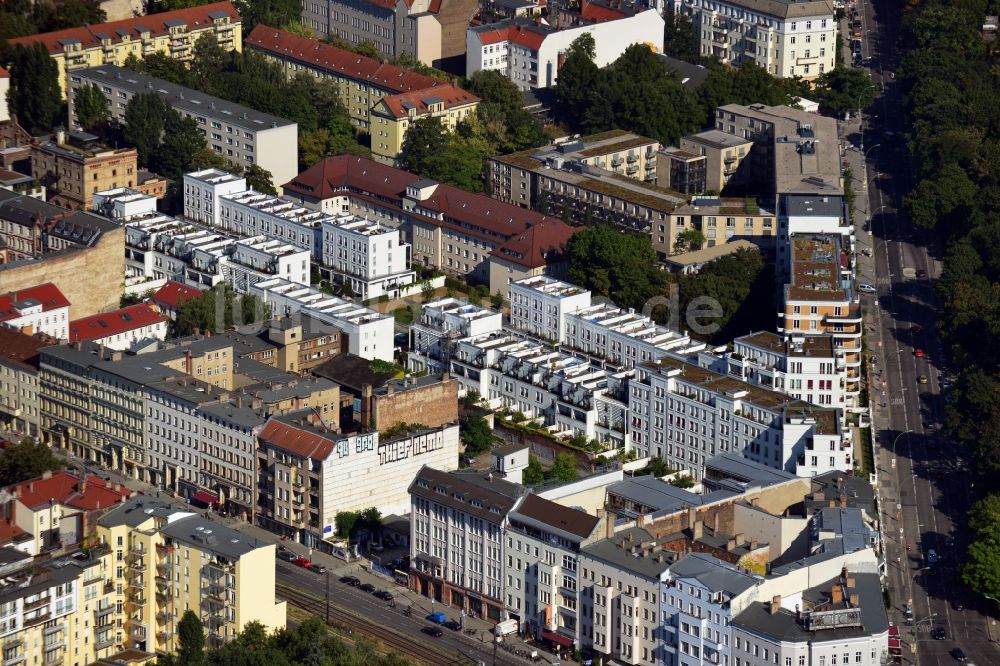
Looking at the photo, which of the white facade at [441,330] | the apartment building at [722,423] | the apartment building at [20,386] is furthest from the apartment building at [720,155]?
the apartment building at [20,386]

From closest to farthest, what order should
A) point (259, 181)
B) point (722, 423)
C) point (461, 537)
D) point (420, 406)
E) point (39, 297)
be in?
point (461, 537) → point (722, 423) → point (420, 406) → point (39, 297) → point (259, 181)

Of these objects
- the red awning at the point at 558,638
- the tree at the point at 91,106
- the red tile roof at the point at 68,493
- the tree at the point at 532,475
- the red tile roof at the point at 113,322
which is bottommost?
the red awning at the point at 558,638

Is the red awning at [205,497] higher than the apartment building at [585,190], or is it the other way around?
the apartment building at [585,190]

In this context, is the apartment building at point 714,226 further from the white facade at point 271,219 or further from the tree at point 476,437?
the tree at point 476,437

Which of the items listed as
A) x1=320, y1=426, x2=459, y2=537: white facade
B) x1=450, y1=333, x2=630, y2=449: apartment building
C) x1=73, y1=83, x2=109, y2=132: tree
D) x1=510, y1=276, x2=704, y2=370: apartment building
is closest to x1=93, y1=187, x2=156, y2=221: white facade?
x1=73, y1=83, x2=109, y2=132: tree

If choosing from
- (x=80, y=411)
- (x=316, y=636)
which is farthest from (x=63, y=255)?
(x=316, y=636)

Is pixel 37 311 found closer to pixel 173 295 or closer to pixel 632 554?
pixel 173 295

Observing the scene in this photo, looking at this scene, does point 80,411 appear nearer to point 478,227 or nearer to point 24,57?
point 478,227

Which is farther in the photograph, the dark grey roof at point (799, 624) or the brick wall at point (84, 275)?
the brick wall at point (84, 275)

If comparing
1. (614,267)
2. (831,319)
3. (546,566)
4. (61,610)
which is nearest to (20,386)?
(61,610)
